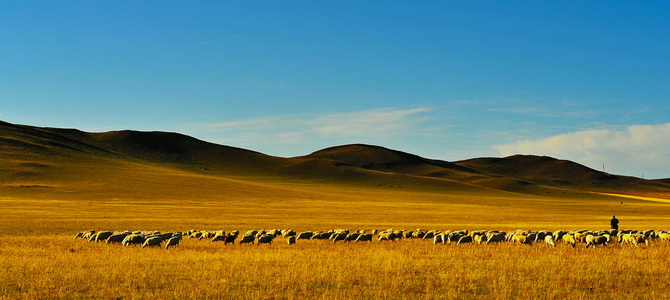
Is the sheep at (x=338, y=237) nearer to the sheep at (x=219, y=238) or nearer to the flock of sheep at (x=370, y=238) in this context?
the flock of sheep at (x=370, y=238)

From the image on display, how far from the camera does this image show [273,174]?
452 ft

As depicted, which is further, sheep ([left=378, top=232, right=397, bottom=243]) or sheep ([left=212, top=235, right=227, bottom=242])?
sheep ([left=378, top=232, right=397, bottom=243])

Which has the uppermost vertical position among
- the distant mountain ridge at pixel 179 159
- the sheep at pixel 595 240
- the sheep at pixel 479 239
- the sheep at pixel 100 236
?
the distant mountain ridge at pixel 179 159

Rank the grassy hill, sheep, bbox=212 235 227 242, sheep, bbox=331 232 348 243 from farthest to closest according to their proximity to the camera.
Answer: the grassy hill, sheep, bbox=212 235 227 242, sheep, bbox=331 232 348 243

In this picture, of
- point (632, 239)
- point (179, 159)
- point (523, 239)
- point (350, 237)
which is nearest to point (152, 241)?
point (350, 237)

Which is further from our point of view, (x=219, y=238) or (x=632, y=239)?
(x=219, y=238)

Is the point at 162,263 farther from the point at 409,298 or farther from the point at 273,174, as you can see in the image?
the point at 273,174

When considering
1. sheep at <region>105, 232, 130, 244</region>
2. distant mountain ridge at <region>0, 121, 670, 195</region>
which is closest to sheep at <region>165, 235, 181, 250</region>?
sheep at <region>105, 232, 130, 244</region>

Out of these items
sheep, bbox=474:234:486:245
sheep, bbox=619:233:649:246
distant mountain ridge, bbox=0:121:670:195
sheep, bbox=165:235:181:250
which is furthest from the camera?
distant mountain ridge, bbox=0:121:670:195

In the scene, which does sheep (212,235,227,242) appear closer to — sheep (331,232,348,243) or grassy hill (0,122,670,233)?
sheep (331,232,348,243)

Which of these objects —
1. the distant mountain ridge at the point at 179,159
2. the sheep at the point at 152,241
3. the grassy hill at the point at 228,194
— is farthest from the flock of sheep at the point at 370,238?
the distant mountain ridge at the point at 179,159

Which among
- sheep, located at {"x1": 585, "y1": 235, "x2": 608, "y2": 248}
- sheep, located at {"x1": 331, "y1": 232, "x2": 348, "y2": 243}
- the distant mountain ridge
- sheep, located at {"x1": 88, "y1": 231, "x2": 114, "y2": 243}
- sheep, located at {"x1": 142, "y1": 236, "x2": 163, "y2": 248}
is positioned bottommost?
sheep, located at {"x1": 88, "y1": 231, "x2": 114, "y2": 243}

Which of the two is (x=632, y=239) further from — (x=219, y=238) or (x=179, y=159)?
(x=179, y=159)

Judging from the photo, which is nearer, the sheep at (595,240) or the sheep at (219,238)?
the sheep at (595,240)
